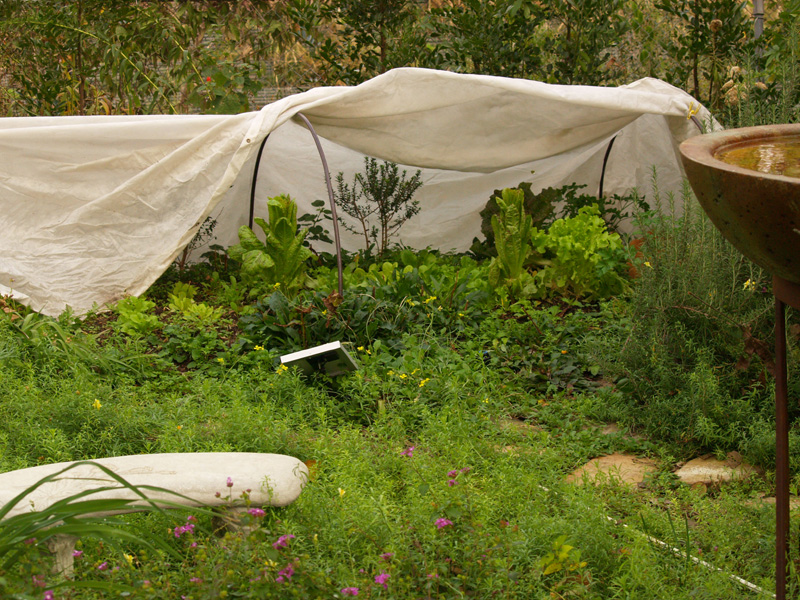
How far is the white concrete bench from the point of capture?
2.06 metres

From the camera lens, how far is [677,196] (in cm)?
534

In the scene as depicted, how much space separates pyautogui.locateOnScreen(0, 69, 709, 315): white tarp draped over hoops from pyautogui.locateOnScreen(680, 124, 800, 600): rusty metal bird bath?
2625 mm

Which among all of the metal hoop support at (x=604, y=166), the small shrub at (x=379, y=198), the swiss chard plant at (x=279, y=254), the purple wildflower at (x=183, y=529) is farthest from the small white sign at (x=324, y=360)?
the metal hoop support at (x=604, y=166)

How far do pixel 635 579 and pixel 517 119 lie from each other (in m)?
3.58

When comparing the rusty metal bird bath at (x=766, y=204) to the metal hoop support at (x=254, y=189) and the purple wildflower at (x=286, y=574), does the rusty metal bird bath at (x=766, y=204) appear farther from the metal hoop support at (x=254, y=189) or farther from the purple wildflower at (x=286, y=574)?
the metal hoop support at (x=254, y=189)

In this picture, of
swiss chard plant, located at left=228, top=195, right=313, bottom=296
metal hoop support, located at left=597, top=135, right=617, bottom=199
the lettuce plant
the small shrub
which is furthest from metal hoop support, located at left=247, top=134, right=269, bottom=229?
metal hoop support, located at left=597, top=135, right=617, bottom=199

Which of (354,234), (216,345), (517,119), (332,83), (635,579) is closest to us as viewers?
(635,579)

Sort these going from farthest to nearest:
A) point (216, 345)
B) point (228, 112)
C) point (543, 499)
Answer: point (228, 112), point (216, 345), point (543, 499)

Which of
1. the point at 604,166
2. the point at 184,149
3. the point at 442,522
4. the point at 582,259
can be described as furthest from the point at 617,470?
the point at 604,166

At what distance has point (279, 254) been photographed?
471 cm

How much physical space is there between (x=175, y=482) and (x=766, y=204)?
1622 mm

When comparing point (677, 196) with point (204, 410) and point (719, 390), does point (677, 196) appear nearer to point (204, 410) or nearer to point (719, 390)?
point (719, 390)

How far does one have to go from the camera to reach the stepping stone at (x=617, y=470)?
278cm

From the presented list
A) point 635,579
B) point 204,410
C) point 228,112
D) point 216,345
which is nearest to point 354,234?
point 228,112
